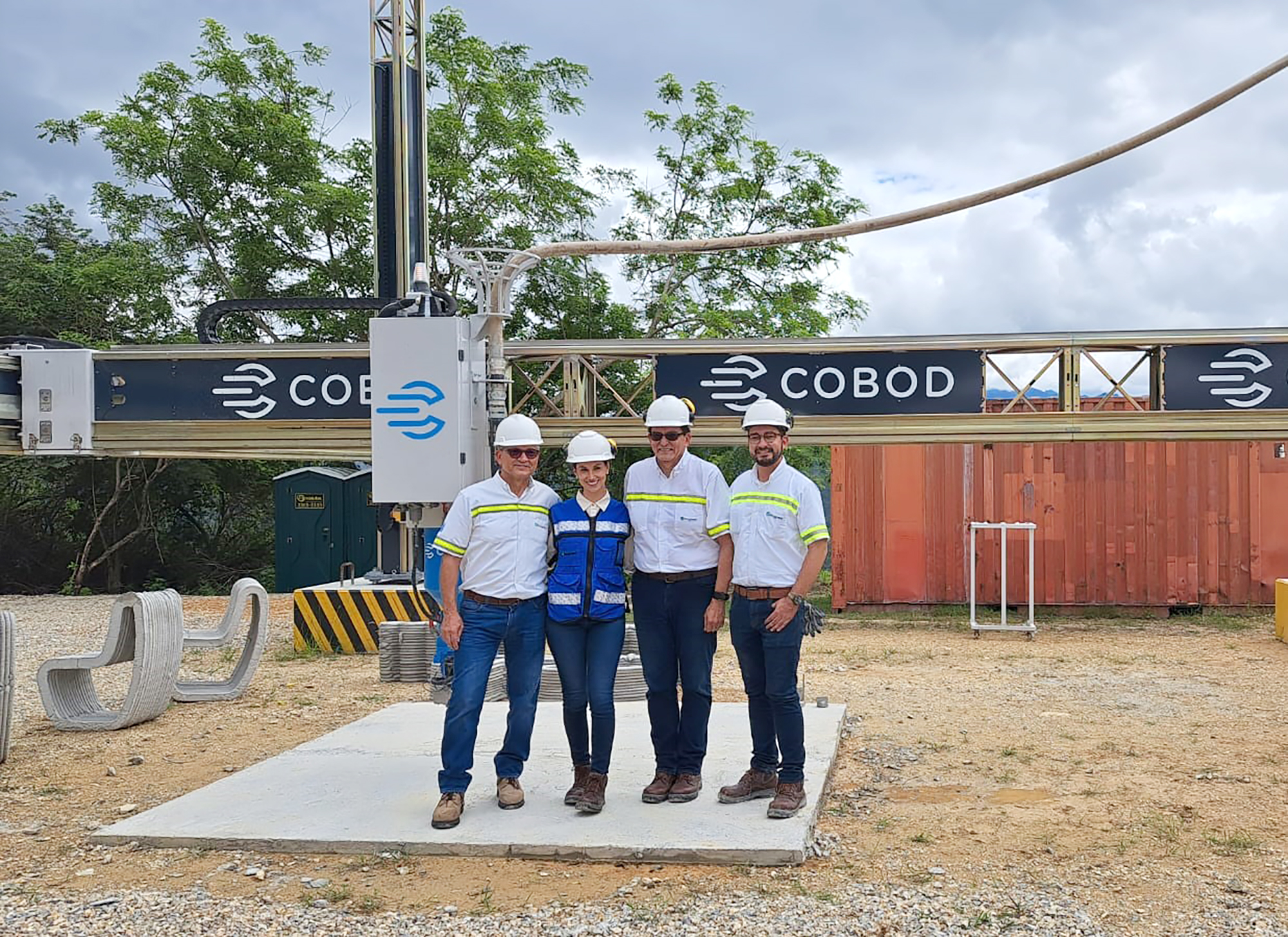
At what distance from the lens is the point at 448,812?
5438mm

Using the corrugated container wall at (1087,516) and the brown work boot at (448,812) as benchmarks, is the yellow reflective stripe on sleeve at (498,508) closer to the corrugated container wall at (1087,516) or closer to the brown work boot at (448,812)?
the brown work boot at (448,812)

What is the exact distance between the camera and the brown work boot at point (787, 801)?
18.1 ft

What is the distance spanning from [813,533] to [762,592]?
33 centimetres

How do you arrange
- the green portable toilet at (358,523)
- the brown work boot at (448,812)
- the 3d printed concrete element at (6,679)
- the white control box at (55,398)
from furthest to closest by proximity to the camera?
the green portable toilet at (358,523), the white control box at (55,398), the 3d printed concrete element at (6,679), the brown work boot at (448,812)

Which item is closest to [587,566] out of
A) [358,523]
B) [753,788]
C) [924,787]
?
[753,788]

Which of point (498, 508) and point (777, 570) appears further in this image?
point (498, 508)

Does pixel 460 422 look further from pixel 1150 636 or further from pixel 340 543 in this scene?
pixel 340 543

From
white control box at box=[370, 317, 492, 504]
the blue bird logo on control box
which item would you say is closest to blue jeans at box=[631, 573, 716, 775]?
white control box at box=[370, 317, 492, 504]

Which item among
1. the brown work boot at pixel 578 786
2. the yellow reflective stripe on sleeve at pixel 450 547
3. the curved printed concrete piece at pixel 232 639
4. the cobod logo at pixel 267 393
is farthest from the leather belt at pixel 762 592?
the curved printed concrete piece at pixel 232 639

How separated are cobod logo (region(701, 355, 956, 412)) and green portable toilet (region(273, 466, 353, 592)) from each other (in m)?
12.7

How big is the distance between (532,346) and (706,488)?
3.67 metres

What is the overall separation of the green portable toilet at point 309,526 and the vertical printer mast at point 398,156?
606cm

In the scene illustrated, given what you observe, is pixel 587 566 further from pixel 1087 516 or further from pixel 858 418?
pixel 1087 516

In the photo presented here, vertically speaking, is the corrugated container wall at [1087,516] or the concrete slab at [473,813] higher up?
the corrugated container wall at [1087,516]
